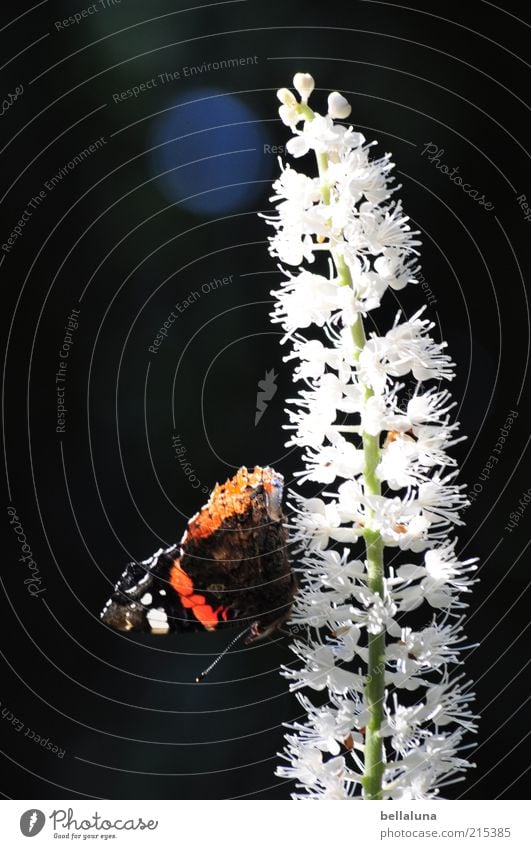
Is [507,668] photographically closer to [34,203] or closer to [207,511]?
[207,511]

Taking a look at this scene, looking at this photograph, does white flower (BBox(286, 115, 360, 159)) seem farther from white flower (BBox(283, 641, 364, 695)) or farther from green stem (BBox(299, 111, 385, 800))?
white flower (BBox(283, 641, 364, 695))

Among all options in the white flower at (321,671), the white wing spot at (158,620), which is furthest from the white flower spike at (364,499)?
the white wing spot at (158,620)

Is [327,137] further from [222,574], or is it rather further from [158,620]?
[158,620]

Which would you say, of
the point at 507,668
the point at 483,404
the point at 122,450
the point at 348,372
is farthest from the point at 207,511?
the point at 507,668

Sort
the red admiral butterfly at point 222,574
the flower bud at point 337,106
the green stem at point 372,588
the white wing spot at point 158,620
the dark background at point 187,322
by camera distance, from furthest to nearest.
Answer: the dark background at point 187,322, the white wing spot at point 158,620, the red admiral butterfly at point 222,574, the flower bud at point 337,106, the green stem at point 372,588

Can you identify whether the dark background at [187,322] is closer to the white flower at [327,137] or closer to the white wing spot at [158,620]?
the white wing spot at [158,620]
